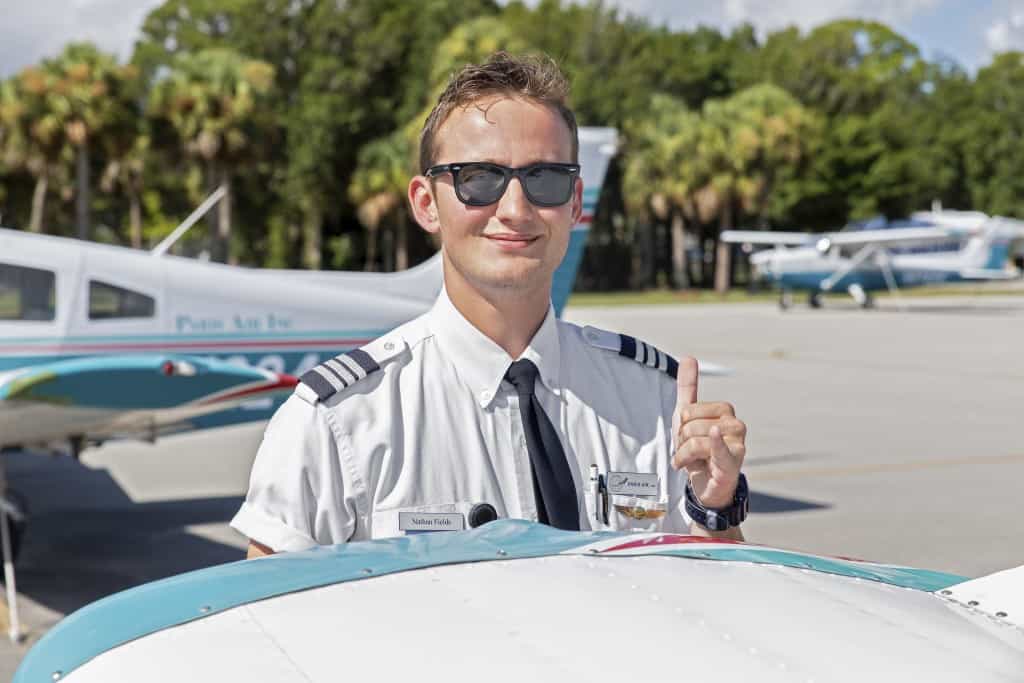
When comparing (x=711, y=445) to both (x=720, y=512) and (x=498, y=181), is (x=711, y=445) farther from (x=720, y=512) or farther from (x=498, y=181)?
(x=498, y=181)

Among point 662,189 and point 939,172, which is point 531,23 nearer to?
point 662,189

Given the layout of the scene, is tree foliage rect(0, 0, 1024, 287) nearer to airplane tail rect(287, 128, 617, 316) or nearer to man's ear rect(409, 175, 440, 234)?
airplane tail rect(287, 128, 617, 316)

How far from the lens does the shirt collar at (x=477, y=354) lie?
1.96m

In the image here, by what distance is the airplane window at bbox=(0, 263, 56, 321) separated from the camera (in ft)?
24.8

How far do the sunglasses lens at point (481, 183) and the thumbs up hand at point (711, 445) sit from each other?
1.41ft

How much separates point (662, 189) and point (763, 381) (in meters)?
34.0

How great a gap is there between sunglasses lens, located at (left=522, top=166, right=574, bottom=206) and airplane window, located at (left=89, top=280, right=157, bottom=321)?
6.56m


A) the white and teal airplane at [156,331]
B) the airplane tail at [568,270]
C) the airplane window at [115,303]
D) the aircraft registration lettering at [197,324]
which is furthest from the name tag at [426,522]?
the airplane tail at [568,270]

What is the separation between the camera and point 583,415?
79.2 inches

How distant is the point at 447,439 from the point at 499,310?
9.1 inches

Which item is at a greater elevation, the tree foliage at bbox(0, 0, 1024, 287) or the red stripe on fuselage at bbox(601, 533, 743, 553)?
the tree foliage at bbox(0, 0, 1024, 287)

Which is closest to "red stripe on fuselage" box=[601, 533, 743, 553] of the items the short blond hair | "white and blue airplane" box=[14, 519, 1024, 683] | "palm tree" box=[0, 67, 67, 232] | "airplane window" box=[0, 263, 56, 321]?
"white and blue airplane" box=[14, 519, 1024, 683]

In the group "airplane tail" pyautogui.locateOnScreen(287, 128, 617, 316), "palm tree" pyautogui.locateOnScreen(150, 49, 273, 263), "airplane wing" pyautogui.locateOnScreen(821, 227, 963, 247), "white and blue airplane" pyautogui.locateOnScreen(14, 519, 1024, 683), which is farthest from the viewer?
"airplane wing" pyautogui.locateOnScreen(821, 227, 963, 247)

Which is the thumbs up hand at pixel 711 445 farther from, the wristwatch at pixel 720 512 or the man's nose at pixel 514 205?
the man's nose at pixel 514 205
